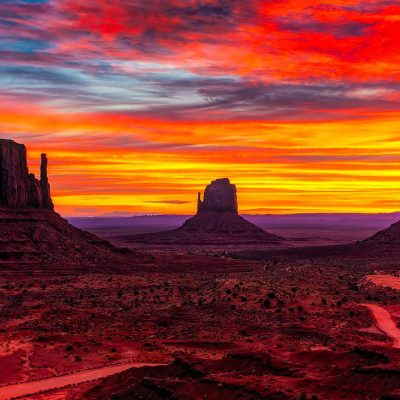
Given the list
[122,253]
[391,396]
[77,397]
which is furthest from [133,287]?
[391,396]

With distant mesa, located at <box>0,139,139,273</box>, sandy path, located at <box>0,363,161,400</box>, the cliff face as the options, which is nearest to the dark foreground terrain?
sandy path, located at <box>0,363,161,400</box>

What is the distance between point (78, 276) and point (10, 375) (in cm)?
5302

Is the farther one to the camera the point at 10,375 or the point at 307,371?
the point at 10,375

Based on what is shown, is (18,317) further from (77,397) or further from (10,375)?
(77,397)

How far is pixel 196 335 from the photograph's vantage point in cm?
4797

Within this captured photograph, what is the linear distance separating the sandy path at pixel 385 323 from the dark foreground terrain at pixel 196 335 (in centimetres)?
16

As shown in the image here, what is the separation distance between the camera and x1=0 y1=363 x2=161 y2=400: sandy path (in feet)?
107

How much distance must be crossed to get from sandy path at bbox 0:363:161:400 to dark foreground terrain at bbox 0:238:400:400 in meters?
0.12

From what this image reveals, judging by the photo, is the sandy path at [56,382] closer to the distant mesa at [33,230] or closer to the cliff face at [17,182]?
the distant mesa at [33,230]

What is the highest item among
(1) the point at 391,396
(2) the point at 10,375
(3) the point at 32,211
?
(3) the point at 32,211

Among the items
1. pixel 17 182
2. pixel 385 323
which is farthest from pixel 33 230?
pixel 385 323

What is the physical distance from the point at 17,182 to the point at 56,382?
7614 cm

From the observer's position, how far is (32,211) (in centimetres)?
10550

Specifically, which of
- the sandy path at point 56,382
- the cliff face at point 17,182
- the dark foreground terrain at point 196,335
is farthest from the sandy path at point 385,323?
the cliff face at point 17,182
